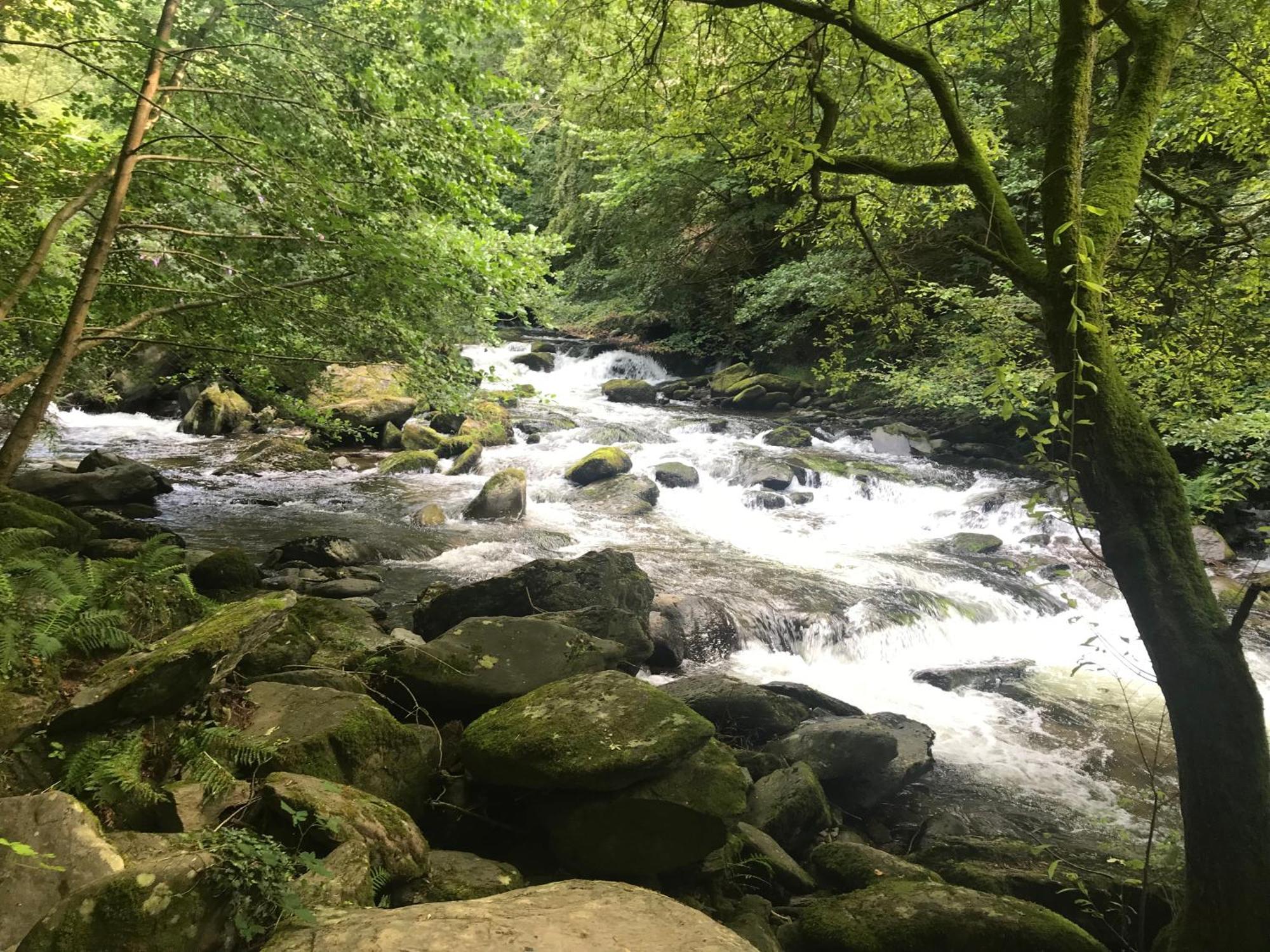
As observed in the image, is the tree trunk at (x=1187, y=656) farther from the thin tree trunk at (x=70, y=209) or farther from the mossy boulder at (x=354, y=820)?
the thin tree trunk at (x=70, y=209)

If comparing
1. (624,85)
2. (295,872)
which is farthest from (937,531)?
(295,872)

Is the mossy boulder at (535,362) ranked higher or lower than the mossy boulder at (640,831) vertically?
higher

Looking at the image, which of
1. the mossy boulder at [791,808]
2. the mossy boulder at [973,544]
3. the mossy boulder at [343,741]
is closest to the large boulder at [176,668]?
the mossy boulder at [343,741]

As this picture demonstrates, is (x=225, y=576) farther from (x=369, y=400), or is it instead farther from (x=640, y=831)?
(x=369, y=400)

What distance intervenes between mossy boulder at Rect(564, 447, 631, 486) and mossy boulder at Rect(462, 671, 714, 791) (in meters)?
10.2

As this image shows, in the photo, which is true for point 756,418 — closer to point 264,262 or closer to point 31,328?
point 264,262

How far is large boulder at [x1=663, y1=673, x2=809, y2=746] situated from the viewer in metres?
6.53

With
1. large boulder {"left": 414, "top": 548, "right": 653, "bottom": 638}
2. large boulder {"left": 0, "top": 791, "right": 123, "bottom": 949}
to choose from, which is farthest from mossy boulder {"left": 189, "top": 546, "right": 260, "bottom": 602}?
large boulder {"left": 0, "top": 791, "right": 123, "bottom": 949}

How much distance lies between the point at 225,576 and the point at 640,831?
240 inches

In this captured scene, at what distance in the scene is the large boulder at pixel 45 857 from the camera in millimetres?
2156

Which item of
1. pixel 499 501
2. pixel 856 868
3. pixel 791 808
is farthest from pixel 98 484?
pixel 856 868

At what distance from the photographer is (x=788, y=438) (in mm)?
17672

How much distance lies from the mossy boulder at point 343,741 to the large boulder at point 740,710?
9.76 ft

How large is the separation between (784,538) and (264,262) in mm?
9501
